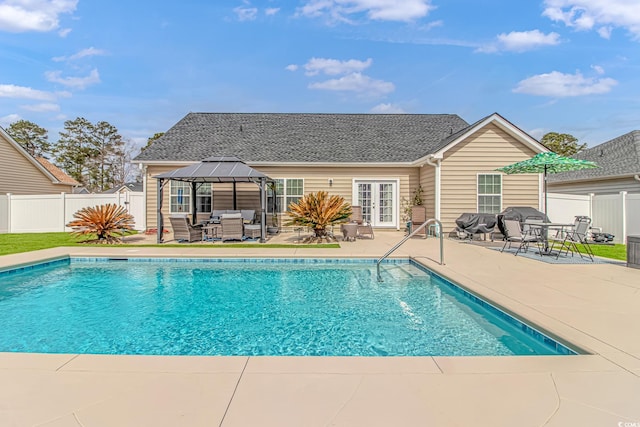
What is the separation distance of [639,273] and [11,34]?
2121cm

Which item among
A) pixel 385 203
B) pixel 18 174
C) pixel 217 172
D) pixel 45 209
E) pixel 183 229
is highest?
pixel 18 174

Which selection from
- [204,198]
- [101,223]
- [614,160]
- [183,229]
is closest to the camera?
[101,223]

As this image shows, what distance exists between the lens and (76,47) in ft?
55.6

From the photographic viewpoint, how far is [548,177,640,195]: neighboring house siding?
14273mm

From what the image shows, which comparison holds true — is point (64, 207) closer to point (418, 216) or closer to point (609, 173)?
point (418, 216)

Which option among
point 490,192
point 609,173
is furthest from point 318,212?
point 609,173

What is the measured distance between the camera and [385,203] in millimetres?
15406

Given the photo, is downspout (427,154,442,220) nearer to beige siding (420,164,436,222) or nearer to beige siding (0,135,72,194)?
beige siding (420,164,436,222)

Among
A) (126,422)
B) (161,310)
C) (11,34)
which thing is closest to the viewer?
(126,422)

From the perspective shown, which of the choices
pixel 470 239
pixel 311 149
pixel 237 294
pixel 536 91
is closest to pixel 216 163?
pixel 311 149

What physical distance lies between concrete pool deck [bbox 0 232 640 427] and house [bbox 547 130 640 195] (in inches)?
554

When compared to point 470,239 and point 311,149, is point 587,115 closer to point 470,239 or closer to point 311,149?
point 470,239

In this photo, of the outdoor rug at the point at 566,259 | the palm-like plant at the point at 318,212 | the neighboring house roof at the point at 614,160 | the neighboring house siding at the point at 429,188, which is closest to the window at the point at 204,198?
the palm-like plant at the point at 318,212

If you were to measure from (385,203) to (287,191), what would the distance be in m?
4.23
